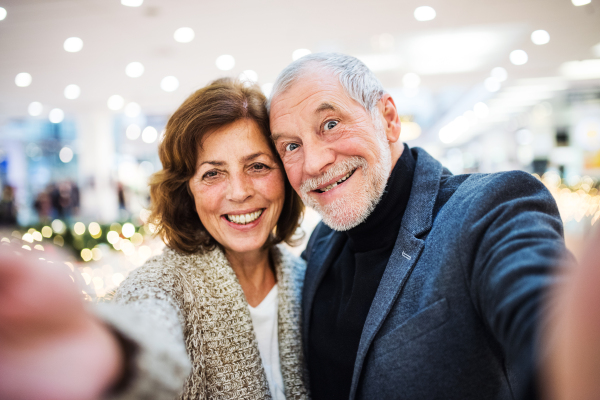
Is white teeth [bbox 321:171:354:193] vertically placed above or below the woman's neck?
above

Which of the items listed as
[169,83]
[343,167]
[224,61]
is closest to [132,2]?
[224,61]

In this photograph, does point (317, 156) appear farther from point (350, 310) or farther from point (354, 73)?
point (350, 310)

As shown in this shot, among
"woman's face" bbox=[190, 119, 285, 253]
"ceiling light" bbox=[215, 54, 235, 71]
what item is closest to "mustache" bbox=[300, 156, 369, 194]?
"woman's face" bbox=[190, 119, 285, 253]

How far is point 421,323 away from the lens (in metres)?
0.97

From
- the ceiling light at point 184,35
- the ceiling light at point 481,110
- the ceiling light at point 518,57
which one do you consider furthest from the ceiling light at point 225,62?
the ceiling light at point 481,110

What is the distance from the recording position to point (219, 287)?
133 centimetres

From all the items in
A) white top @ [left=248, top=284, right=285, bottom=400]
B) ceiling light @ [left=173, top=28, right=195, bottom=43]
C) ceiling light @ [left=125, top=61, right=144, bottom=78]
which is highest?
ceiling light @ [left=173, top=28, right=195, bottom=43]

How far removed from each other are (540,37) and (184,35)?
575 centimetres

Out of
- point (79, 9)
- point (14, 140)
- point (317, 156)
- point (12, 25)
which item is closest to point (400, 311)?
point (317, 156)

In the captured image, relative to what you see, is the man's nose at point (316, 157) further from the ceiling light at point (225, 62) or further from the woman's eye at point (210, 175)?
the ceiling light at point (225, 62)

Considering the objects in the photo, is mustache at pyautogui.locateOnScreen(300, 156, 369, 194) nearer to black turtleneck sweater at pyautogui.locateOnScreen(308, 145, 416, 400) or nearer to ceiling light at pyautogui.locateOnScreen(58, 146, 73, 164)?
black turtleneck sweater at pyautogui.locateOnScreen(308, 145, 416, 400)

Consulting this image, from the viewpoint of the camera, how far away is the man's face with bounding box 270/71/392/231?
4.29 ft

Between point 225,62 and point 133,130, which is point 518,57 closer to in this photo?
point 225,62

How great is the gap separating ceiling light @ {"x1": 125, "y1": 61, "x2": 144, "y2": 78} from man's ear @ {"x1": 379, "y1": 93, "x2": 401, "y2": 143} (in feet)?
20.6
